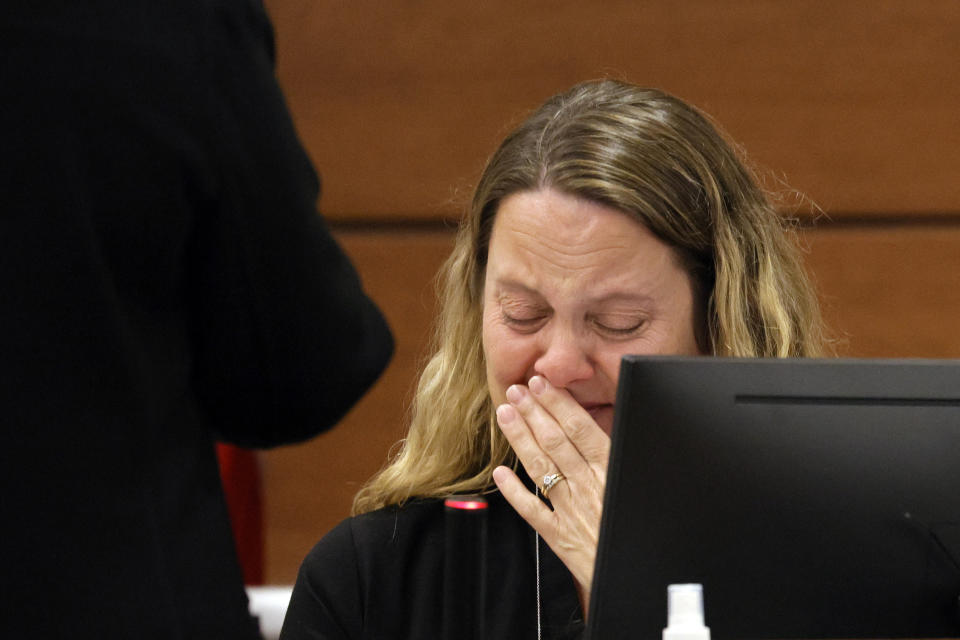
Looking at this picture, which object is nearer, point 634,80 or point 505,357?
point 505,357

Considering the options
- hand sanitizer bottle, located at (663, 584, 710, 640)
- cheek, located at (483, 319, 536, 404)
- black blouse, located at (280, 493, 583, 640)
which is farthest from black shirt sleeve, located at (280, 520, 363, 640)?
hand sanitizer bottle, located at (663, 584, 710, 640)

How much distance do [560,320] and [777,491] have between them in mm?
533

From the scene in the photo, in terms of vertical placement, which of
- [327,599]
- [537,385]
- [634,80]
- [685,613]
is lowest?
[327,599]

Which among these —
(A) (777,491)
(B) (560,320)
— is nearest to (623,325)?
(B) (560,320)

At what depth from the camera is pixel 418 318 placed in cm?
270

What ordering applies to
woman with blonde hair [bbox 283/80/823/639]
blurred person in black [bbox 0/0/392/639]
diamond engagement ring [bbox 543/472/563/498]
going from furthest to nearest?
1. woman with blonde hair [bbox 283/80/823/639]
2. diamond engagement ring [bbox 543/472/563/498]
3. blurred person in black [bbox 0/0/392/639]

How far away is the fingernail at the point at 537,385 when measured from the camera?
1.44 metres

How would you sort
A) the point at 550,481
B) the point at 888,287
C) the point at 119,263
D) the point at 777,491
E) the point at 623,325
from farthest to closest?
the point at 888,287, the point at 623,325, the point at 550,481, the point at 777,491, the point at 119,263

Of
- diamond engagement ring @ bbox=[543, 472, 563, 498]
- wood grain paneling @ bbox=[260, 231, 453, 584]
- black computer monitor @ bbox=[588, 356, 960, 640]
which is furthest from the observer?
wood grain paneling @ bbox=[260, 231, 453, 584]

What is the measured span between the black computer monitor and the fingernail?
47 cm

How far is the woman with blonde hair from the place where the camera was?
1.47 m

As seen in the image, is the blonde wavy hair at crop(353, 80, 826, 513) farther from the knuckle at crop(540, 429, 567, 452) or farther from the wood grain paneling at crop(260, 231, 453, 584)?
the wood grain paneling at crop(260, 231, 453, 584)

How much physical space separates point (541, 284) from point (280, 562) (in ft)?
4.82

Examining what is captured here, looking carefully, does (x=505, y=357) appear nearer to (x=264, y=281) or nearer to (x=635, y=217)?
(x=635, y=217)
